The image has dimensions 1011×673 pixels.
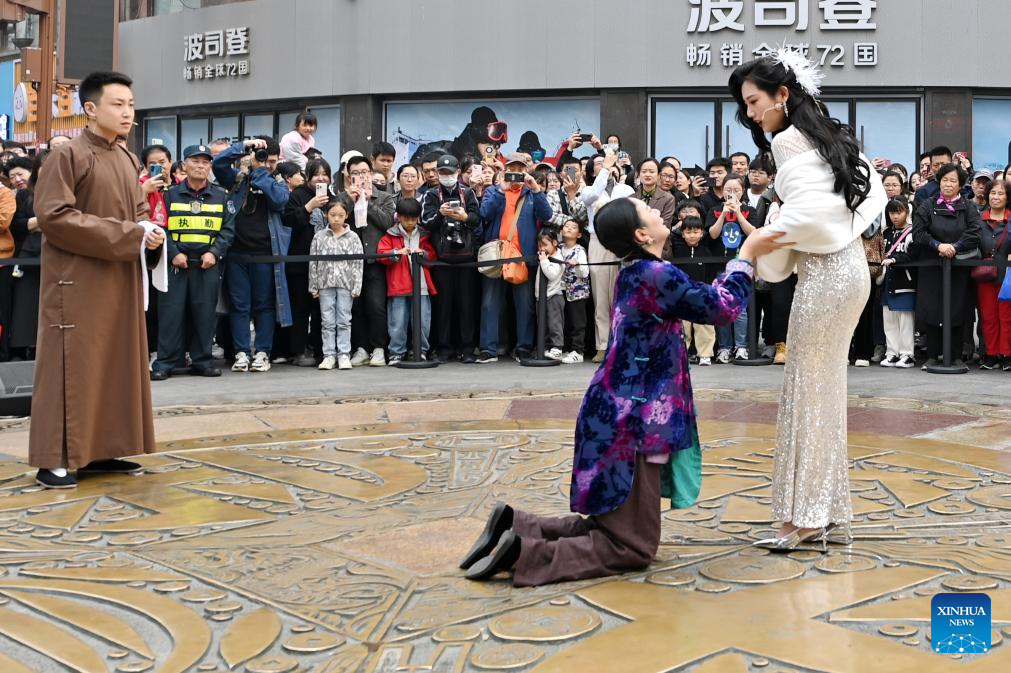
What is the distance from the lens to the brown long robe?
221 inches

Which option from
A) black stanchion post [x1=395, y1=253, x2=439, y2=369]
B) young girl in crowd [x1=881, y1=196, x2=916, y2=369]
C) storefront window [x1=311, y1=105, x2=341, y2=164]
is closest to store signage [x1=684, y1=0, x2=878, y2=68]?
storefront window [x1=311, y1=105, x2=341, y2=164]

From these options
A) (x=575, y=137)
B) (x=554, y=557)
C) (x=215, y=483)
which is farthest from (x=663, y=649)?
(x=575, y=137)

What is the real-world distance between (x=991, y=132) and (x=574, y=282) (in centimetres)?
1023

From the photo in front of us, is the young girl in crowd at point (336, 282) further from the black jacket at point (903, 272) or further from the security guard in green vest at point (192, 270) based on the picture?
the black jacket at point (903, 272)

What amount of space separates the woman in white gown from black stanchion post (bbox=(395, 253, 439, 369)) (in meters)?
6.20

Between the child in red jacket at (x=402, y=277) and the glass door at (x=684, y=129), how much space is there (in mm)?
8249

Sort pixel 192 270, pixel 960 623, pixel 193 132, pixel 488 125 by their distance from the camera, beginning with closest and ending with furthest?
pixel 960 623 < pixel 192 270 < pixel 488 125 < pixel 193 132

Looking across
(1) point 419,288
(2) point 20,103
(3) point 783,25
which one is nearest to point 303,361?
(1) point 419,288

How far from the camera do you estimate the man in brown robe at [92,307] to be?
18.4 ft

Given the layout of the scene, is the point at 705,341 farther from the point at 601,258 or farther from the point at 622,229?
the point at 622,229

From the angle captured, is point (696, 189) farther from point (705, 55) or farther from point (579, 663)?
point (579, 663)

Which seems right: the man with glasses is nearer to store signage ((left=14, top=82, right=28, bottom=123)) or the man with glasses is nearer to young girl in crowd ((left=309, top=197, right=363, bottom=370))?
young girl in crowd ((left=309, top=197, right=363, bottom=370))

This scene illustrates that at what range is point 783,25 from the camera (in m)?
17.5

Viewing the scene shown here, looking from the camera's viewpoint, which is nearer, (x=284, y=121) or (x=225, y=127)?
(x=284, y=121)
